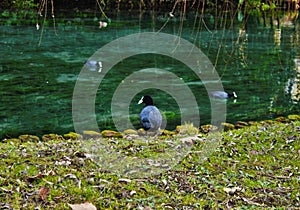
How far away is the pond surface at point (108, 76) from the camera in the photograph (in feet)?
31.7

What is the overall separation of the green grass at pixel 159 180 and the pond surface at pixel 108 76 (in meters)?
1.16

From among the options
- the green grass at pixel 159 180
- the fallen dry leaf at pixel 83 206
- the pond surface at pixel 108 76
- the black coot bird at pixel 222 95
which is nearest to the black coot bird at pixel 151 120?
the pond surface at pixel 108 76

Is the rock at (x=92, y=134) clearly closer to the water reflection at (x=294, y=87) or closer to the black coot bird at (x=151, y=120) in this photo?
the black coot bird at (x=151, y=120)

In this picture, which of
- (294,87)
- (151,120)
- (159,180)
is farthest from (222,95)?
(159,180)

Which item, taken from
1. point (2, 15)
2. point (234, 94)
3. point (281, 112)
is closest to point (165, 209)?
point (281, 112)

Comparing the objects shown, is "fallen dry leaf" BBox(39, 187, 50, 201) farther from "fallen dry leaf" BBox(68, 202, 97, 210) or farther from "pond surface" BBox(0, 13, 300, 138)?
"pond surface" BBox(0, 13, 300, 138)

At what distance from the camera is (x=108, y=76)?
13570mm

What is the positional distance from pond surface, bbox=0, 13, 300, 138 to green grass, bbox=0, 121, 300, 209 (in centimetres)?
116

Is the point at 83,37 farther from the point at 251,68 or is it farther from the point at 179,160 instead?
the point at 179,160

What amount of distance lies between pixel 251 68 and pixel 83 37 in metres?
7.44

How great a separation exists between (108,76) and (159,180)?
947 cm

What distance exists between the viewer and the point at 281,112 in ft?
35.1

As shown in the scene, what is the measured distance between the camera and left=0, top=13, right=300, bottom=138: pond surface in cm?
965

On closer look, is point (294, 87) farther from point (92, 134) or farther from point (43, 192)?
point (43, 192)
